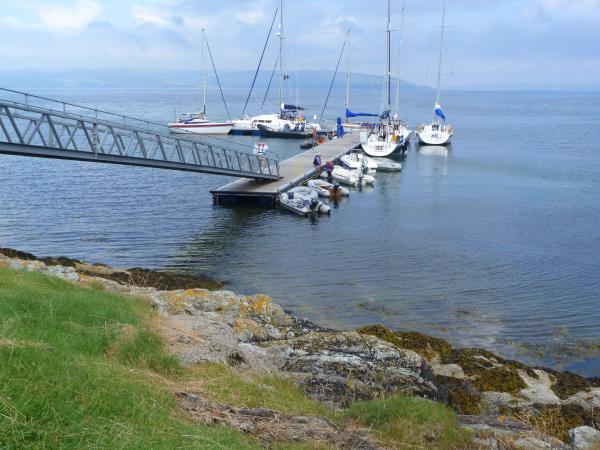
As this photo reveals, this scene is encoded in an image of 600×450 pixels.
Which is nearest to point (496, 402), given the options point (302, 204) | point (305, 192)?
point (302, 204)

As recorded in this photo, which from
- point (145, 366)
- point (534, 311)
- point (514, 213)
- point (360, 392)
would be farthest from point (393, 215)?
point (145, 366)

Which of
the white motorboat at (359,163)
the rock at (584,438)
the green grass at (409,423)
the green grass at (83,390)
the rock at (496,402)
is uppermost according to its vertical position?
the green grass at (83,390)

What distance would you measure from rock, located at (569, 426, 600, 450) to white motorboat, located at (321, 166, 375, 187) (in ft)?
115

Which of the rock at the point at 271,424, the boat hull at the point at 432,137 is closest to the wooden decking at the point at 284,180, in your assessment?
the boat hull at the point at 432,137

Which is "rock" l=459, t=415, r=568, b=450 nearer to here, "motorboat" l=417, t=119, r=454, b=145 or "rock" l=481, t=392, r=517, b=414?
"rock" l=481, t=392, r=517, b=414

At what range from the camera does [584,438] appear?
8867mm

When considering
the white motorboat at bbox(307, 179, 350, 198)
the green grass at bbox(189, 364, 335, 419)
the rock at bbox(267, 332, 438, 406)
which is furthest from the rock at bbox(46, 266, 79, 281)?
the white motorboat at bbox(307, 179, 350, 198)

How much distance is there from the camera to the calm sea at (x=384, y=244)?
63.9 feet

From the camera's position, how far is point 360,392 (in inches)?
370

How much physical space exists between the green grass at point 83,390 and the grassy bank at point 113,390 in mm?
10

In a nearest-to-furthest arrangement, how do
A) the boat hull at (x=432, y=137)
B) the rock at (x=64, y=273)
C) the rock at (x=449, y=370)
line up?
the rock at (x=449, y=370) → the rock at (x=64, y=273) → the boat hull at (x=432, y=137)

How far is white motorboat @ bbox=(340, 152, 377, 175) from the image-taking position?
4788cm

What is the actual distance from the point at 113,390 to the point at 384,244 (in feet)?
76.3

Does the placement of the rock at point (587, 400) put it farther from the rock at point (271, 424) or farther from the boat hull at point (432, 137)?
the boat hull at point (432, 137)
